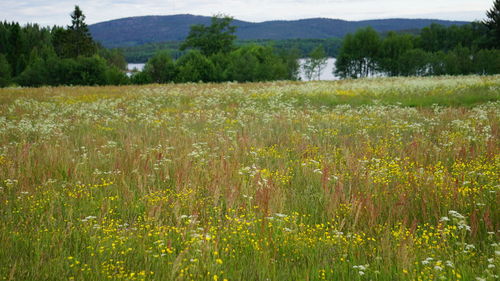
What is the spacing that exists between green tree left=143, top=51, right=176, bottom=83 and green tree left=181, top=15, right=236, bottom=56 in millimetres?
20144

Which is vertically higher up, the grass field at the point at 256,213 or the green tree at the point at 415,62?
the green tree at the point at 415,62

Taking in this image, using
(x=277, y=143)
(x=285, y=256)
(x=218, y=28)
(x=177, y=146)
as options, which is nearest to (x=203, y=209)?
(x=285, y=256)

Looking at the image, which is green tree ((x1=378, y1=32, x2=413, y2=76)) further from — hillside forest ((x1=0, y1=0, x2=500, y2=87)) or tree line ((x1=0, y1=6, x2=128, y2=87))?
tree line ((x1=0, y1=6, x2=128, y2=87))

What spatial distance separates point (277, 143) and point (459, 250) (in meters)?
5.35

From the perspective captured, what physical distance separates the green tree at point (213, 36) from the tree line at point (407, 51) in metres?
31.8

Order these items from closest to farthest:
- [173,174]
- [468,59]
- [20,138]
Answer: [173,174] < [20,138] < [468,59]

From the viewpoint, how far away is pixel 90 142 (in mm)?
8961

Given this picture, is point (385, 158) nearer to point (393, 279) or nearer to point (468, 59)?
point (393, 279)

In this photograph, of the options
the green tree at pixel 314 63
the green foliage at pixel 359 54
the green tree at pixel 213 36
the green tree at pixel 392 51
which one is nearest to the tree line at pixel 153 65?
the green tree at pixel 213 36

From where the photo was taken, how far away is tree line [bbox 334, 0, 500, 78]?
8150 cm

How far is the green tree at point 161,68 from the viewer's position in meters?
63.2

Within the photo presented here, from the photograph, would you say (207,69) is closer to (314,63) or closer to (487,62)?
(487,62)

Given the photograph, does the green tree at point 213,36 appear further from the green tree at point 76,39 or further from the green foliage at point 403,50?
the green foliage at point 403,50

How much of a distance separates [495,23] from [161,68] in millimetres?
64012
